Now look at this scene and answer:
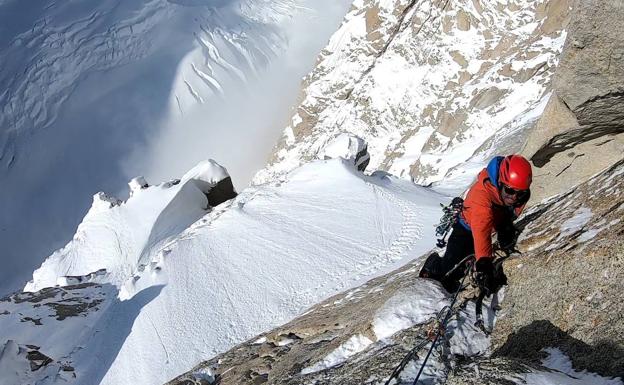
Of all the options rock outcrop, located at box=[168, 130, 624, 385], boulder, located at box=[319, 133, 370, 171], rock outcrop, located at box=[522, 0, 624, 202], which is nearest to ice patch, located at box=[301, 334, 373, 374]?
rock outcrop, located at box=[168, 130, 624, 385]

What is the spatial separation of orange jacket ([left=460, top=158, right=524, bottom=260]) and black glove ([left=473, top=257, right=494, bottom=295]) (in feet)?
0.21

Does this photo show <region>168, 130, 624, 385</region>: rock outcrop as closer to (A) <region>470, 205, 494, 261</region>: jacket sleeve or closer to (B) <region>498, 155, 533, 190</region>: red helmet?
(A) <region>470, 205, 494, 261</region>: jacket sleeve

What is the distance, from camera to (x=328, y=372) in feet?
13.0

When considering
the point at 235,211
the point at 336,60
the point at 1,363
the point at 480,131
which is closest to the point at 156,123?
the point at 336,60

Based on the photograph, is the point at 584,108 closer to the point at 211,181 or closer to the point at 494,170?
the point at 494,170

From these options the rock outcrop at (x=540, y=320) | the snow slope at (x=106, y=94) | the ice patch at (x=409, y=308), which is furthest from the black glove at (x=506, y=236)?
the snow slope at (x=106, y=94)

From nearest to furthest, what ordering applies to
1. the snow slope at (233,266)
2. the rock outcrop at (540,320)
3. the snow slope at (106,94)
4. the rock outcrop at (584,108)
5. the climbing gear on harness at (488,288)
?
the rock outcrop at (540,320) → the climbing gear on harness at (488,288) → the rock outcrop at (584,108) → the snow slope at (233,266) → the snow slope at (106,94)

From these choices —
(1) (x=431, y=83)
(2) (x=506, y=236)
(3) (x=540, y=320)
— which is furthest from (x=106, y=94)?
(3) (x=540, y=320)

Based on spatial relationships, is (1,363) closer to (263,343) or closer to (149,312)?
(149,312)

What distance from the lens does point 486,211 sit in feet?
13.5

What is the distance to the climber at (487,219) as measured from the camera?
3.92 metres

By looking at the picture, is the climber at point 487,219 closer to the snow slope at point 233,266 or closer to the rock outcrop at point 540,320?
the rock outcrop at point 540,320

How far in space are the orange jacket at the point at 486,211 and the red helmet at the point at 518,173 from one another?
148 mm

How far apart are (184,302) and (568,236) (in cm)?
903
